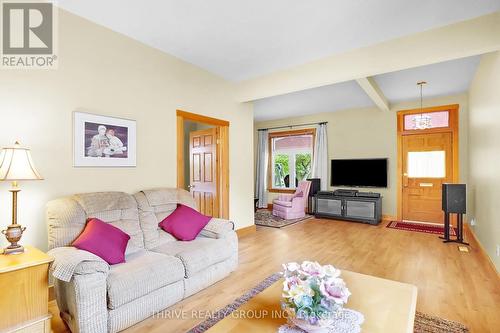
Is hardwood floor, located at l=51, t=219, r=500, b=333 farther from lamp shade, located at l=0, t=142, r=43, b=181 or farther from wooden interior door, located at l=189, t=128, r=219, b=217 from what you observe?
lamp shade, located at l=0, t=142, r=43, b=181

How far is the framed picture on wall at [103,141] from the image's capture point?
2.67 m

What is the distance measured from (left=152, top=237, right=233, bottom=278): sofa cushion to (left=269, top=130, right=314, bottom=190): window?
5015 millimetres

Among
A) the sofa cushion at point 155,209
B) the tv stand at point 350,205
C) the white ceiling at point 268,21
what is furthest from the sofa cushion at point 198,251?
the tv stand at point 350,205

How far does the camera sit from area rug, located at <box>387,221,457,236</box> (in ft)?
16.3

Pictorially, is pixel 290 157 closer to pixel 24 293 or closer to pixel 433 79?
pixel 433 79

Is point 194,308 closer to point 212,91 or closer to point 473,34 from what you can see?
point 212,91

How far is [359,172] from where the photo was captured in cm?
639

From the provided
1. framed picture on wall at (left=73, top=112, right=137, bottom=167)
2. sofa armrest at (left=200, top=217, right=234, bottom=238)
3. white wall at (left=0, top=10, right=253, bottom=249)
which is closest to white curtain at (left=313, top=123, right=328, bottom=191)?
white wall at (left=0, top=10, right=253, bottom=249)

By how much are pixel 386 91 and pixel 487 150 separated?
2184 millimetres

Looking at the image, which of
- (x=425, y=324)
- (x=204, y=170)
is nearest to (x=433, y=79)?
(x=425, y=324)

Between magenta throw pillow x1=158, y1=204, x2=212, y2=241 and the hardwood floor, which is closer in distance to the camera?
the hardwood floor

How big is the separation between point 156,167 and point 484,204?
450 cm

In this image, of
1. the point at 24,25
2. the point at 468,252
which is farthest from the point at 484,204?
the point at 24,25

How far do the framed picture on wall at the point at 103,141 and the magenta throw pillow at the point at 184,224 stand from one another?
0.80 meters
